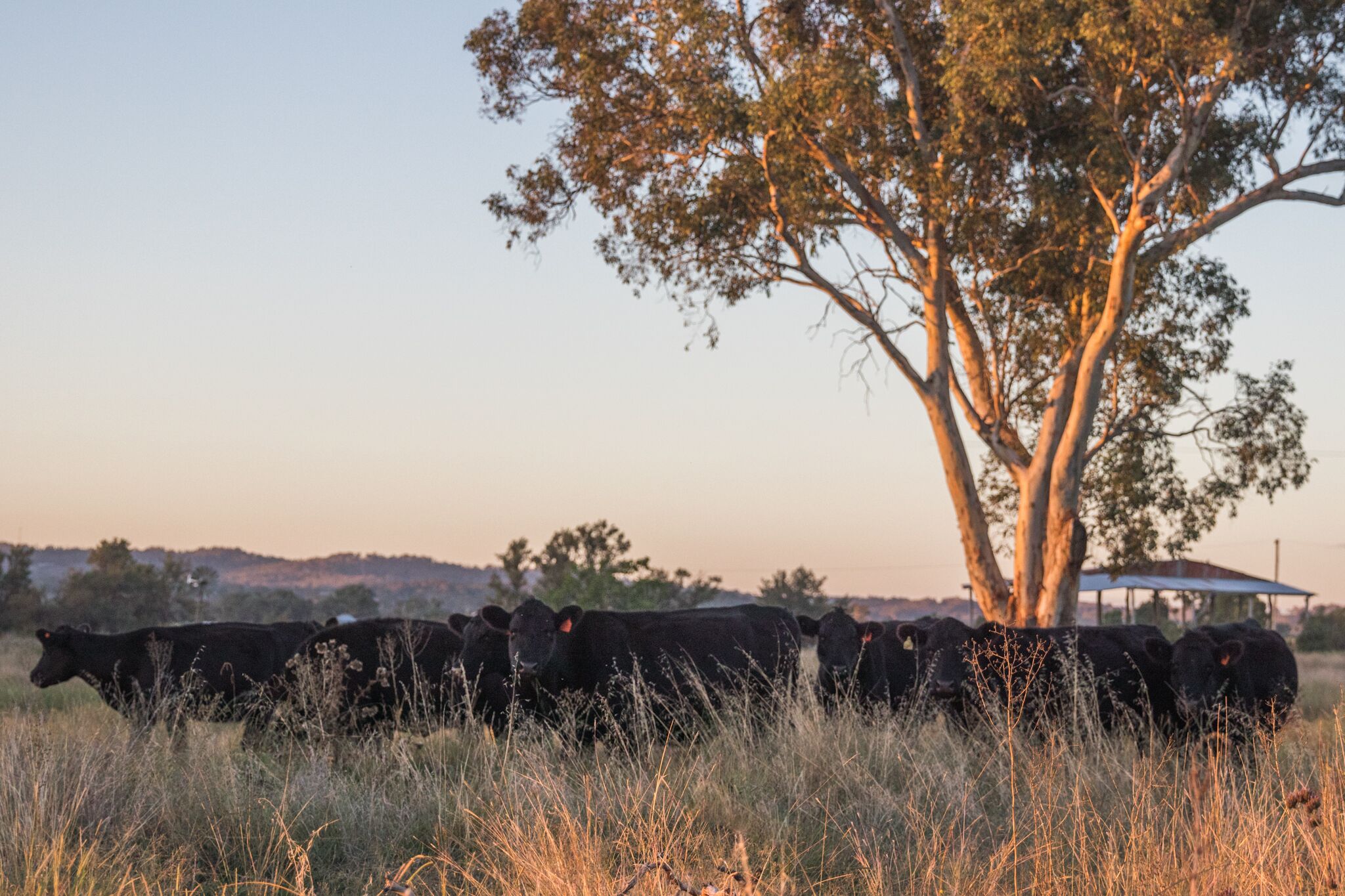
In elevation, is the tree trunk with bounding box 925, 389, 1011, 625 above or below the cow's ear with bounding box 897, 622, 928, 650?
above

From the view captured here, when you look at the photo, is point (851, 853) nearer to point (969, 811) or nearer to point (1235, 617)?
point (969, 811)

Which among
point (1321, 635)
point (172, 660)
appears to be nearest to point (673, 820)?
point (172, 660)

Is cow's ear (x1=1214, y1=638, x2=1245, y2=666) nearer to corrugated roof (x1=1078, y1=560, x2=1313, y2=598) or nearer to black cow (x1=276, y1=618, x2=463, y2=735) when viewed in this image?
black cow (x1=276, y1=618, x2=463, y2=735)

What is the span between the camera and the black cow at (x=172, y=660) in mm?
11641

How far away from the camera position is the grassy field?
5.15 m

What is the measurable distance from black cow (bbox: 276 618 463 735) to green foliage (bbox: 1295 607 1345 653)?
158 feet

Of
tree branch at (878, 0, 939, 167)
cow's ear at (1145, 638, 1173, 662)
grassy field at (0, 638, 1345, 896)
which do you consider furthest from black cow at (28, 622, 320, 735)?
tree branch at (878, 0, 939, 167)

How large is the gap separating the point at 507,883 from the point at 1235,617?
2063 inches

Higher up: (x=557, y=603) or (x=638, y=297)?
(x=638, y=297)

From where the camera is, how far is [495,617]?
10195mm

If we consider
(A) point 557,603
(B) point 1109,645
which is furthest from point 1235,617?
(B) point 1109,645

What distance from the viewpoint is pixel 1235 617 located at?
52000mm

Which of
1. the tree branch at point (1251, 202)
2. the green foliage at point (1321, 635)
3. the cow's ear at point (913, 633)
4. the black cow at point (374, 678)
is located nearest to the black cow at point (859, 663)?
the cow's ear at point (913, 633)

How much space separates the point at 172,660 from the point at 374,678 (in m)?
2.61
